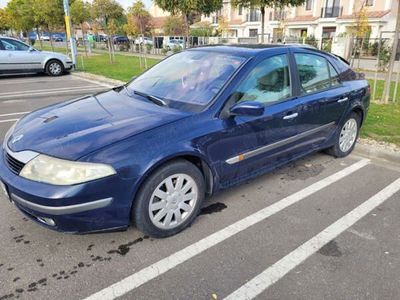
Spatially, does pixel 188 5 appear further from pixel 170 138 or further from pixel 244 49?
pixel 170 138

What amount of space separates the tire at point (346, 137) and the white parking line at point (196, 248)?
2.45 ft

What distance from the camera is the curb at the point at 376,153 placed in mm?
4719

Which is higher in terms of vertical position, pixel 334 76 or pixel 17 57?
pixel 334 76

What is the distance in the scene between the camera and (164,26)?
43.1 m

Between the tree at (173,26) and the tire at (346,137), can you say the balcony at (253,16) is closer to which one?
the tree at (173,26)

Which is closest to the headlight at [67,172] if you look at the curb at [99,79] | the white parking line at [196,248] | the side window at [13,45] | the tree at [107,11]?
the white parking line at [196,248]

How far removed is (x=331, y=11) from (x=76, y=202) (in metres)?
37.6

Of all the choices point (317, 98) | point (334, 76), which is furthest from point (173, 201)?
point (334, 76)

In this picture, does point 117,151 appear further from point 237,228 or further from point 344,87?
point 344,87

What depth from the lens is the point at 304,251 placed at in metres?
2.78

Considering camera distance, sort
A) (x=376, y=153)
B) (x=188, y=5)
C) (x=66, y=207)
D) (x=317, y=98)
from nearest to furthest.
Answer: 1. (x=66, y=207)
2. (x=317, y=98)
3. (x=376, y=153)
4. (x=188, y=5)

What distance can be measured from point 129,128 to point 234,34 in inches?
1721

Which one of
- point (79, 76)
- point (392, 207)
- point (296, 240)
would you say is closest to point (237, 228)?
point (296, 240)

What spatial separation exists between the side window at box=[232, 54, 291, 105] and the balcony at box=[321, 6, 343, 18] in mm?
34733
